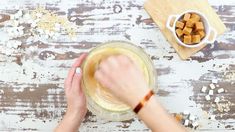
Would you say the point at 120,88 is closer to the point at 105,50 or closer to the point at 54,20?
the point at 105,50

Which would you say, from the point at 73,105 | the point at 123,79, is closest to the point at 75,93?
the point at 73,105

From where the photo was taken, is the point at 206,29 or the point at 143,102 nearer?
the point at 143,102

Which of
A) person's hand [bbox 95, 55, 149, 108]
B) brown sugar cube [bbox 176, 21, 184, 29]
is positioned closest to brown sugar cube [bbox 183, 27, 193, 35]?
brown sugar cube [bbox 176, 21, 184, 29]

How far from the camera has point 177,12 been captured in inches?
40.3

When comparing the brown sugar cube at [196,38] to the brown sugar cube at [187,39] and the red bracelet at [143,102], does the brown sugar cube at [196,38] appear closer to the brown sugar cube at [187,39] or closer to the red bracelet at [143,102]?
the brown sugar cube at [187,39]

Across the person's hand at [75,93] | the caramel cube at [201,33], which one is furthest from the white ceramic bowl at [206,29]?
the person's hand at [75,93]

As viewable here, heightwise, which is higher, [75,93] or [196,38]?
[196,38]

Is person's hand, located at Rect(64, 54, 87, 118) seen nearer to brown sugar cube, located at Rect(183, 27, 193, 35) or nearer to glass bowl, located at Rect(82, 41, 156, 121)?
glass bowl, located at Rect(82, 41, 156, 121)

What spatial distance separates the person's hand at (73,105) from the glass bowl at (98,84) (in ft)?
0.15

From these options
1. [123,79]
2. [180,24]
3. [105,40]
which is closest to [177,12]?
[180,24]

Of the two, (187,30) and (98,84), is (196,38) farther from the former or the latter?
(98,84)

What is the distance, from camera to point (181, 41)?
1.01 meters

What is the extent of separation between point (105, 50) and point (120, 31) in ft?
0.33

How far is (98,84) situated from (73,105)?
0.10 meters
